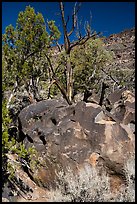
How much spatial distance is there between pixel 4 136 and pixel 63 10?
340 inches

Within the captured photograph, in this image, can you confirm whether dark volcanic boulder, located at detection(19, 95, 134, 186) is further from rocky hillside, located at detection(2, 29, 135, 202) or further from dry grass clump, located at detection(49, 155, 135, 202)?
dry grass clump, located at detection(49, 155, 135, 202)

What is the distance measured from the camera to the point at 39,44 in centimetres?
908

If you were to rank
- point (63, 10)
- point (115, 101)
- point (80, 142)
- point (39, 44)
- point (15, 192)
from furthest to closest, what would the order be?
1. point (63, 10)
2. point (115, 101)
3. point (39, 44)
4. point (80, 142)
5. point (15, 192)

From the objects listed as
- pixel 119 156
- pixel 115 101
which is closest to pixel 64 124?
pixel 119 156

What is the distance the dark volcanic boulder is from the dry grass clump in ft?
0.90

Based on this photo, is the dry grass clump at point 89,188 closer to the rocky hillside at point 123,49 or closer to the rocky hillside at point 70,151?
the rocky hillside at point 70,151

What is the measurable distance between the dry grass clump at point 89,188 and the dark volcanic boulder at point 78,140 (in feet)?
0.90

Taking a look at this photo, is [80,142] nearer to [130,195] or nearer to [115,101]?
[130,195]

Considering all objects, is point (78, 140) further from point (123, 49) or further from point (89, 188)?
point (123, 49)

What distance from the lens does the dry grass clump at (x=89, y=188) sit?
6.74 m

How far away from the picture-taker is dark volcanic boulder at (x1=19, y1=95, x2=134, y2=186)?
295 inches

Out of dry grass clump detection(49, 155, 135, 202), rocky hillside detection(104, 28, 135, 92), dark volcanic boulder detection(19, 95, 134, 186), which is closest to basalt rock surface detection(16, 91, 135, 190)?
dark volcanic boulder detection(19, 95, 134, 186)

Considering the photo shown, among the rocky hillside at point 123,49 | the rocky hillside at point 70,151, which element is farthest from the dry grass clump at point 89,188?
the rocky hillside at point 123,49

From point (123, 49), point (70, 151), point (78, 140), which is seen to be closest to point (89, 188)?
point (70, 151)
